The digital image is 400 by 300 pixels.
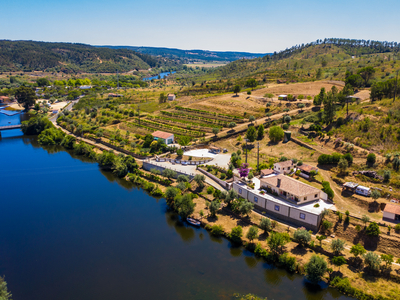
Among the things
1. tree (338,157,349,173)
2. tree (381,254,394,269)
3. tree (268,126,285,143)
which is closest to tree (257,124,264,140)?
tree (268,126,285,143)

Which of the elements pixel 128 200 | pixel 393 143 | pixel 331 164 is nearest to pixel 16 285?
pixel 128 200

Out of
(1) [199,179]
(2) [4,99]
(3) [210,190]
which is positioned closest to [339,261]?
(3) [210,190]

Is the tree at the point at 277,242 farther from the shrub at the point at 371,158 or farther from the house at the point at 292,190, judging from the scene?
the shrub at the point at 371,158

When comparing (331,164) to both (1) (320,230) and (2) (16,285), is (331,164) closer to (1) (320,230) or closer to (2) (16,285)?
(1) (320,230)

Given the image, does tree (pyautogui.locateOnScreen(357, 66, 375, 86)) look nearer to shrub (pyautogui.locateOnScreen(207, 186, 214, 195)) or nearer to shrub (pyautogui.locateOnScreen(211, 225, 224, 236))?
shrub (pyautogui.locateOnScreen(207, 186, 214, 195))

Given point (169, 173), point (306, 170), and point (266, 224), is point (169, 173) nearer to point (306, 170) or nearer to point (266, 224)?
→ point (266, 224)

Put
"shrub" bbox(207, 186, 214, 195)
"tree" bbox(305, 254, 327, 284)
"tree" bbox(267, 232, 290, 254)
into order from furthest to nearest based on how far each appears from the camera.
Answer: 1. "shrub" bbox(207, 186, 214, 195)
2. "tree" bbox(267, 232, 290, 254)
3. "tree" bbox(305, 254, 327, 284)
